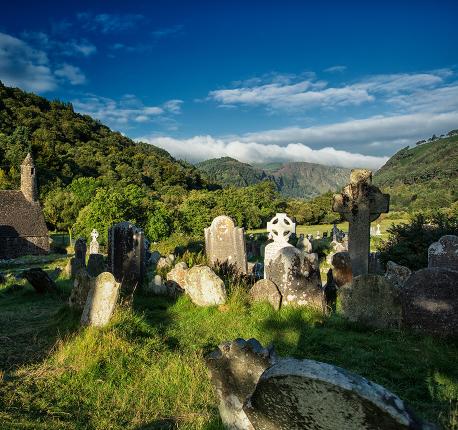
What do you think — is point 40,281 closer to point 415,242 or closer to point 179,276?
point 179,276

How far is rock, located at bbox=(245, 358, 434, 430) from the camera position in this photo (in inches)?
66.5

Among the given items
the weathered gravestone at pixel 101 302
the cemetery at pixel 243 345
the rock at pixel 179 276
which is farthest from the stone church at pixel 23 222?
the weathered gravestone at pixel 101 302

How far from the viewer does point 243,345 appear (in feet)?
11.1

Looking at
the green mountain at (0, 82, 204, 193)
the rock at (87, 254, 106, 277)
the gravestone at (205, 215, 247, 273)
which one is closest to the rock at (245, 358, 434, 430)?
the gravestone at (205, 215, 247, 273)

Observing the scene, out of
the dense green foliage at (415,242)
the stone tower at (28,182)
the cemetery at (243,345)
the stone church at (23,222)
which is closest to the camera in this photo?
the cemetery at (243,345)

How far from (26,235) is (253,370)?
40391mm

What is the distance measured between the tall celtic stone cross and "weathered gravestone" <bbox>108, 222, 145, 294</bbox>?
18.8 feet

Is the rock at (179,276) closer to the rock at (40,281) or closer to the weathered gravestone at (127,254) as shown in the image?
the weathered gravestone at (127,254)

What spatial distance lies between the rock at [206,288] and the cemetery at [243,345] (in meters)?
0.02

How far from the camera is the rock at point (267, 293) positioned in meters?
8.72

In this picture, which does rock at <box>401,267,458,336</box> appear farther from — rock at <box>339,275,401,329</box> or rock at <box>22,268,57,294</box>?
rock at <box>22,268,57,294</box>

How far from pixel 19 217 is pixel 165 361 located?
131 ft

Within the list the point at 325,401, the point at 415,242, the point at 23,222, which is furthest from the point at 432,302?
the point at 23,222

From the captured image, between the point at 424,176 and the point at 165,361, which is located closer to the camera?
the point at 165,361
